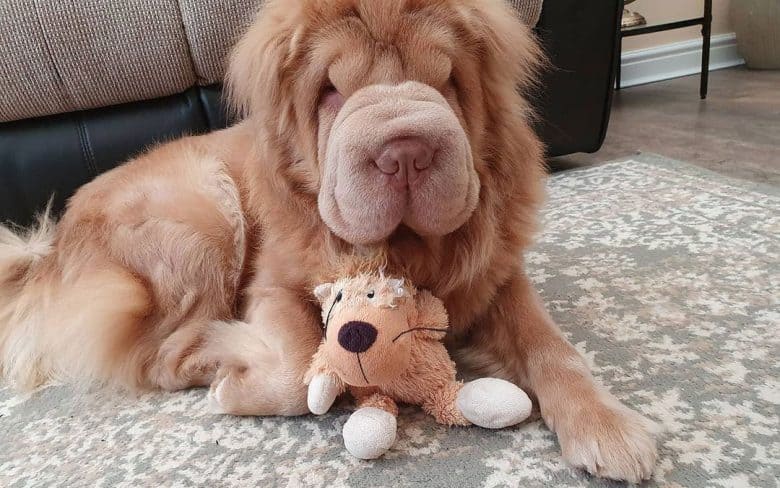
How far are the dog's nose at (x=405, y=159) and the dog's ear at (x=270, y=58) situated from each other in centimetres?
29

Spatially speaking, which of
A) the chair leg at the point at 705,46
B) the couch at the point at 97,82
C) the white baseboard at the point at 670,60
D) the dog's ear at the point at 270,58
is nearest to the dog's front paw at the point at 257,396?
the dog's ear at the point at 270,58

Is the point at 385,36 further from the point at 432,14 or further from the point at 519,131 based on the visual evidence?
the point at 519,131

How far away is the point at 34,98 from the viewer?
71.5 inches

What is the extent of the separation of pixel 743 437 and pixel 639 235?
94cm

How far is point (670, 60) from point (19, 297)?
4800mm

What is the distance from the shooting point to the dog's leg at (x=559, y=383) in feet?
2.83

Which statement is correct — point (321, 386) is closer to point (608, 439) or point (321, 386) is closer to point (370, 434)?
point (370, 434)

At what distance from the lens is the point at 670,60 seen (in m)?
4.61

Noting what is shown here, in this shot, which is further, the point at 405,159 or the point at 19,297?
the point at 19,297

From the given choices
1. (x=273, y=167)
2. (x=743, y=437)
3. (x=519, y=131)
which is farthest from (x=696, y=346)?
(x=273, y=167)

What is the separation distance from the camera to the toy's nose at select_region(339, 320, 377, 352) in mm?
917

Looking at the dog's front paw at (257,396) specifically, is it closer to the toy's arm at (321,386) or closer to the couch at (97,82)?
the toy's arm at (321,386)

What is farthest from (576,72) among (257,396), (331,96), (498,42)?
(257,396)

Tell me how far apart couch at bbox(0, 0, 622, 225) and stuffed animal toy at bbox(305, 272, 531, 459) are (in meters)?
1.23
